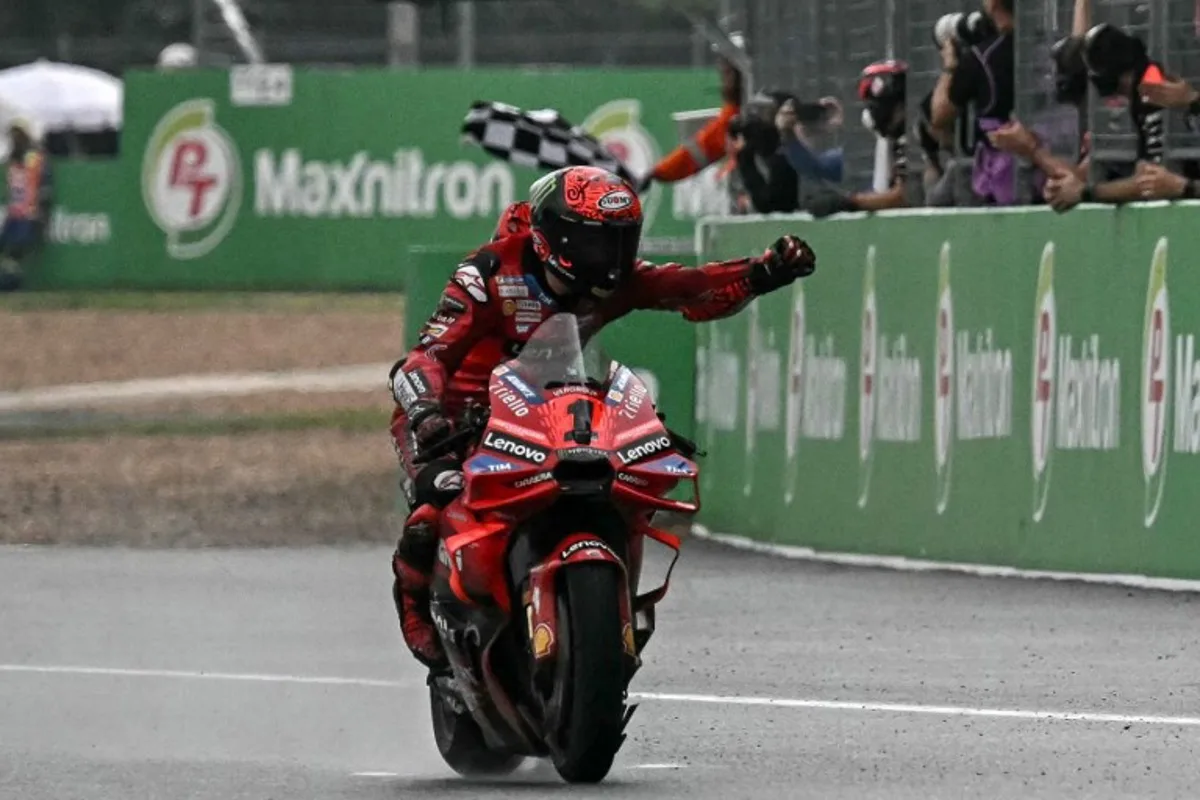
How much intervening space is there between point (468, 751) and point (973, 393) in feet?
19.8

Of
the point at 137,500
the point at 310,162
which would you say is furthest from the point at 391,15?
the point at 137,500

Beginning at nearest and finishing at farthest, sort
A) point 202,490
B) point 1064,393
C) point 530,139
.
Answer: point 1064,393 → point 202,490 → point 530,139

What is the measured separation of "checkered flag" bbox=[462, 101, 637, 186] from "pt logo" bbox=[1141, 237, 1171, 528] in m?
6.97

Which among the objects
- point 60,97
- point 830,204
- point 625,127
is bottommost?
point 830,204

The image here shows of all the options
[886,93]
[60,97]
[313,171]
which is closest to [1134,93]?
[886,93]

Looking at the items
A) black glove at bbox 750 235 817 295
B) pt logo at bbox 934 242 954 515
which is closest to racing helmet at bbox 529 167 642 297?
black glove at bbox 750 235 817 295

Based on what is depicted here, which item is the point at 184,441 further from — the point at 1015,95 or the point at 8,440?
the point at 1015,95

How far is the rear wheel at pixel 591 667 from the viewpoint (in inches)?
326

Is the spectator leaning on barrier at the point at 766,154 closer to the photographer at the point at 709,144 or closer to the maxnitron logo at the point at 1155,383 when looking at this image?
the photographer at the point at 709,144

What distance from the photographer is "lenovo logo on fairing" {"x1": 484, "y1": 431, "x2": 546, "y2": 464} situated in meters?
8.54

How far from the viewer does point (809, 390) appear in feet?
53.5

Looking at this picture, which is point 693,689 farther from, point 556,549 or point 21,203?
point 21,203

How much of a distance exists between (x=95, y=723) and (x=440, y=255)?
824 cm

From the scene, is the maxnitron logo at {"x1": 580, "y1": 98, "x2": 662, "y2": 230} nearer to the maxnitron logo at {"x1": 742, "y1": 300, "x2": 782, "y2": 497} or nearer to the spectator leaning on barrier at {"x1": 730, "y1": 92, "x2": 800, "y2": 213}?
the spectator leaning on barrier at {"x1": 730, "y1": 92, "x2": 800, "y2": 213}
